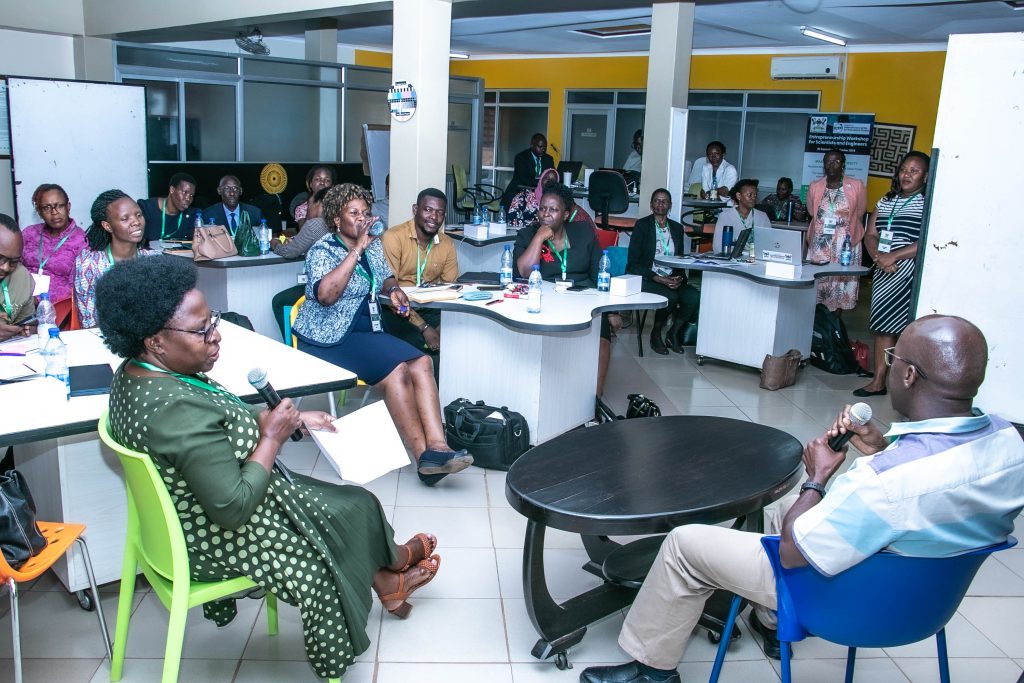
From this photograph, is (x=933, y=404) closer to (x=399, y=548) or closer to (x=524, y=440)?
(x=399, y=548)

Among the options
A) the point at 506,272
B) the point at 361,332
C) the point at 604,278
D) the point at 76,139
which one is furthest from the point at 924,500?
the point at 76,139

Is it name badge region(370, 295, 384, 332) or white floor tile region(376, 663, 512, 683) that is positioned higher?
name badge region(370, 295, 384, 332)

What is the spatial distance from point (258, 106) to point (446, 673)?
8.93m

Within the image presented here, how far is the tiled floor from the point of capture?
2578 mm

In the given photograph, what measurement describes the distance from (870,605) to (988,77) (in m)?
2.20

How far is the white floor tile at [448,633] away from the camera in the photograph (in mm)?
2666

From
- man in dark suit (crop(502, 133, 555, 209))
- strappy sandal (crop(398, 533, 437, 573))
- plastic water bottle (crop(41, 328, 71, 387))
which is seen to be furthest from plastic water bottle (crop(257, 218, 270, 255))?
man in dark suit (crop(502, 133, 555, 209))

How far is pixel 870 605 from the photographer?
1.95m

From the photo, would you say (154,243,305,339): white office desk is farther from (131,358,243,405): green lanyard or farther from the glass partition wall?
the glass partition wall

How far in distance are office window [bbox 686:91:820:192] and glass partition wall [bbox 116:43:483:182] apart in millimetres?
4265

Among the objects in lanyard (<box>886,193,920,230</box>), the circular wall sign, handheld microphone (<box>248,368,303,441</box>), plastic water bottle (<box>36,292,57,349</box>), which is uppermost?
the circular wall sign

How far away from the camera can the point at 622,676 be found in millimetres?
2457

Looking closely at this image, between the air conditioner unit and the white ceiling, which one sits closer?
the white ceiling

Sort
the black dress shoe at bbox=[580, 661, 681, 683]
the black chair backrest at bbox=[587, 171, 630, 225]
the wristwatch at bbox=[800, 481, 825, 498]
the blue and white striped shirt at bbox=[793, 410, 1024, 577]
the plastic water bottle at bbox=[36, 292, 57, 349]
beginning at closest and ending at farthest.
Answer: the blue and white striped shirt at bbox=[793, 410, 1024, 577]
the wristwatch at bbox=[800, 481, 825, 498]
the black dress shoe at bbox=[580, 661, 681, 683]
the plastic water bottle at bbox=[36, 292, 57, 349]
the black chair backrest at bbox=[587, 171, 630, 225]
